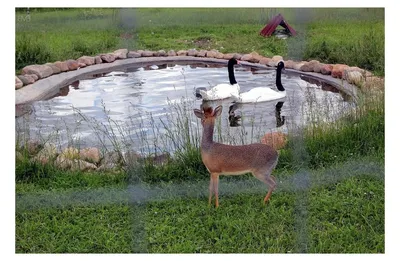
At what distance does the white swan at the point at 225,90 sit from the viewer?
3227 mm

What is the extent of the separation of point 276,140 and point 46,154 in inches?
37.2

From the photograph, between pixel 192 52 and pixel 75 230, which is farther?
pixel 192 52

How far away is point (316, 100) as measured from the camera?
3.27 metres

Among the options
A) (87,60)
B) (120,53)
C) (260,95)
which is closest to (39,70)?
(87,60)

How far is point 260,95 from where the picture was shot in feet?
10.9

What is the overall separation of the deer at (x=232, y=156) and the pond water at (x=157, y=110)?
140mm

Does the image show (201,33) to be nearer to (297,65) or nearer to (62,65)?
(297,65)

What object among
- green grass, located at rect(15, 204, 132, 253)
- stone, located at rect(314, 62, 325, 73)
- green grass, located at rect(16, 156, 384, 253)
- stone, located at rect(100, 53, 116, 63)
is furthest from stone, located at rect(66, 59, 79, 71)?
stone, located at rect(314, 62, 325, 73)

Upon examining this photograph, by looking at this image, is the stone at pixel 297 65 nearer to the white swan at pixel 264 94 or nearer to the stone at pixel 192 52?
the white swan at pixel 264 94

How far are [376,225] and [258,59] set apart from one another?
83 centimetres

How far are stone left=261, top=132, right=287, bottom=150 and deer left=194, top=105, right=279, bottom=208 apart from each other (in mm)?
124

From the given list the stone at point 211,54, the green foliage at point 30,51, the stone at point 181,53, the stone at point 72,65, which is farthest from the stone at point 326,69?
the green foliage at point 30,51

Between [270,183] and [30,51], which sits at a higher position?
[30,51]

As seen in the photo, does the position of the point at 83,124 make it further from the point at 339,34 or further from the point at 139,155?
the point at 339,34
